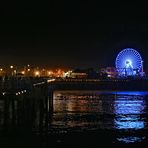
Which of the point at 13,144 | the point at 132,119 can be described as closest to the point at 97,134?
the point at 13,144

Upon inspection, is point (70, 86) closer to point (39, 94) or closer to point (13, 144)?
point (39, 94)

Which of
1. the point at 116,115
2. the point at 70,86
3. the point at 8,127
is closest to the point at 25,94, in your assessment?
the point at 8,127

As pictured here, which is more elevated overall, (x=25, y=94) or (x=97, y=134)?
(x=25, y=94)

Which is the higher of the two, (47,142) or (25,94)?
(25,94)

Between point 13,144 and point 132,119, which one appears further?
point 132,119

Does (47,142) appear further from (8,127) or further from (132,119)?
(132,119)

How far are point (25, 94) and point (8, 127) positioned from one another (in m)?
4.78

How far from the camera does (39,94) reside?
47125mm

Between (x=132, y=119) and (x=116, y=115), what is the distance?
16.8 feet

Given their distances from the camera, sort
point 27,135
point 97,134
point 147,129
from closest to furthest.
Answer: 1. point 27,135
2. point 97,134
3. point 147,129

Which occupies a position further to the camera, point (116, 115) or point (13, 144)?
point (116, 115)

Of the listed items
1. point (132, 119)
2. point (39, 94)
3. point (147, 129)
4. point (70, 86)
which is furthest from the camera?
point (70, 86)

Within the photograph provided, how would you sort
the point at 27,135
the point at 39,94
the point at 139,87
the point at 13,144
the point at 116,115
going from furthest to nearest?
the point at 139,87 < the point at 116,115 < the point at 39,94 < the point at 27,135 < the point at 13,144

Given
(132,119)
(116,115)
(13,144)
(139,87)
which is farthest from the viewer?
(139,87)
